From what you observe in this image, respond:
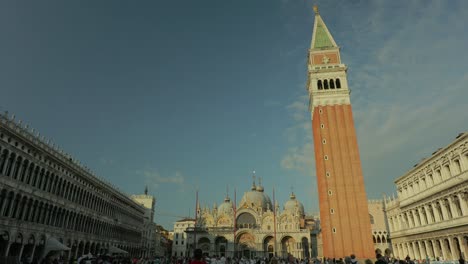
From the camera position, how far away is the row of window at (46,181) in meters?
25.7

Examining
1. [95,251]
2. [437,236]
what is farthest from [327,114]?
[95,251]

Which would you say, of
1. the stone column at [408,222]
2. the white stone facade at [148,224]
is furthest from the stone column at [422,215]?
the white stone facade at [148,224]

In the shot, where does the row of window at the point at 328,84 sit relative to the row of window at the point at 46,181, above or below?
above

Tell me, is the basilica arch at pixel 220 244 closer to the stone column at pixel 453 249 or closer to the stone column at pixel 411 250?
the stone column at pixel 411 250

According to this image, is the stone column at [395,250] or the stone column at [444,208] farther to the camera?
the stone column at [395,250]

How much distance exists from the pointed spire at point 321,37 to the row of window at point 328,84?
702 centimetres

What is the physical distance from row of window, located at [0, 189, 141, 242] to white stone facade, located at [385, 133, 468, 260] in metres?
41.6

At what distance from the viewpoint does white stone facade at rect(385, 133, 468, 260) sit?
33000mm

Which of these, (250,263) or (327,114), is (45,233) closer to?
(250,263)

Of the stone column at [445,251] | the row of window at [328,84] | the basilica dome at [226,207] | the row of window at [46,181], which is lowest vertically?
the stone column at [445,251]

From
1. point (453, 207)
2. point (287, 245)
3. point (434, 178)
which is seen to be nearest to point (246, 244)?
point (287, 245)

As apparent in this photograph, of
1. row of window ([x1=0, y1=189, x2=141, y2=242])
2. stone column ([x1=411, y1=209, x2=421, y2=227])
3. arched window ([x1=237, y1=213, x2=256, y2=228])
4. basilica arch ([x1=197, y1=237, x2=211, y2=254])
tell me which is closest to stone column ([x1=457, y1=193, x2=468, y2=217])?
stone column ([x1=411, y1=209, x2=421, y2=227])

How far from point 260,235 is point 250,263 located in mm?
42019

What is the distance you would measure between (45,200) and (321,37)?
48273mm
